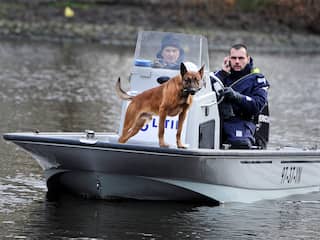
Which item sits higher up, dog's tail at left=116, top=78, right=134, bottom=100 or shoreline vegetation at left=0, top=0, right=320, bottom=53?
shoreline vegetation at left=0, top=0, right=320, bottom=53

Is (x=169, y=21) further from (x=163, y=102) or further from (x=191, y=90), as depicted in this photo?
(x=191, y=90)

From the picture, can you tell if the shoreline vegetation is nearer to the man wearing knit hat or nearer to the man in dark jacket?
the man in dark jacket

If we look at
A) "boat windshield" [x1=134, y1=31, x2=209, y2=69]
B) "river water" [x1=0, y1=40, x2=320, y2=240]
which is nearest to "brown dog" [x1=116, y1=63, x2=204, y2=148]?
"boat windshield" [x1=134, y1=31, x2=209, y2=69]

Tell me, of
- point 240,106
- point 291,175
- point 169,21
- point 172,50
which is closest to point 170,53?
point 172,50

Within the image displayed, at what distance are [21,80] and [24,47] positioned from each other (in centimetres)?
1427

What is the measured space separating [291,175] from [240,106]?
3.62 feet

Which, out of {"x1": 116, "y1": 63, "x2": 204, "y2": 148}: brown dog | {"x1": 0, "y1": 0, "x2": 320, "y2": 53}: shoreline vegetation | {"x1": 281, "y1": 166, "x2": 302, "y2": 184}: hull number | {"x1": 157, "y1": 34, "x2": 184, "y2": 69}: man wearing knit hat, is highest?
{"x1": 0, "y1": 0, "x2": 320, "y2": 53}: shoreline vegetation

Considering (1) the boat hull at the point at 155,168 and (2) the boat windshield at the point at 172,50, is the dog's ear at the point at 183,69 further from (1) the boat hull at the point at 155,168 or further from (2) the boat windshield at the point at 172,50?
(2) the boat windshield at the point at 172,50

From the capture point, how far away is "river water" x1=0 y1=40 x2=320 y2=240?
1118 centimetres

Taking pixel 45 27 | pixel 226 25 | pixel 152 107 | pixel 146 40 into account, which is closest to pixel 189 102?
pixel 152 107

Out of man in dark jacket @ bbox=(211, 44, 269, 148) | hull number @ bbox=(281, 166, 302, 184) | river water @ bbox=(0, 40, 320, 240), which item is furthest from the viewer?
hull number @ bbox=(281, 166, 302, 184)

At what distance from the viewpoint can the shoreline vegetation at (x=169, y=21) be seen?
48750mm

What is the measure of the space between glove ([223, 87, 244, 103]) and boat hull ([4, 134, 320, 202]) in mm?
603

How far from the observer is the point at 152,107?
11.6m
